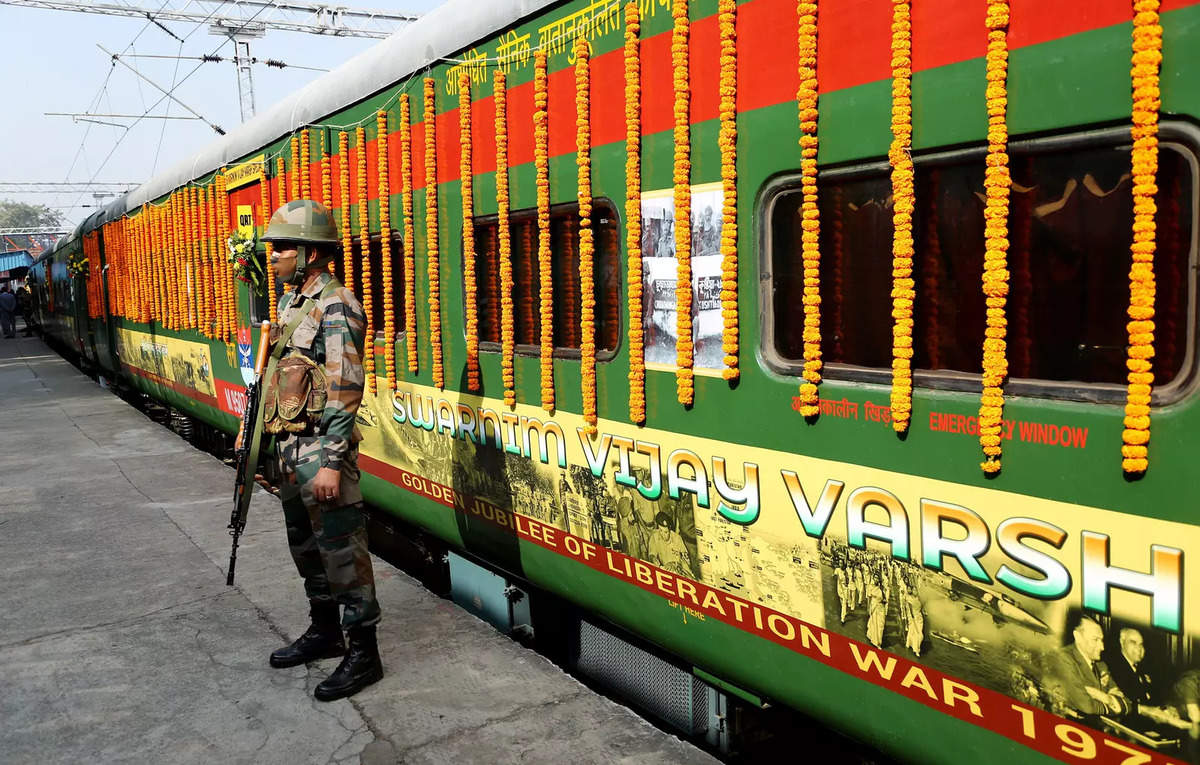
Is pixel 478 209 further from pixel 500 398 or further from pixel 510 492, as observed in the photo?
pixel 510 492

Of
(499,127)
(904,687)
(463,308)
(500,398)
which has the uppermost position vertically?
(499,127)

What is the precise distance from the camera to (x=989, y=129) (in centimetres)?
237

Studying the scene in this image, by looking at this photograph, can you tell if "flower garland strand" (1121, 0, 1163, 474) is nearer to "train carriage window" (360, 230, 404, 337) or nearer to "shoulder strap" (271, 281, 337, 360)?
"shoulder strap" (271, 281, 337, 360)

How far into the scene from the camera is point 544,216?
A: 4.28 m

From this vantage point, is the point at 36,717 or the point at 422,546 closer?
the point at 36,717

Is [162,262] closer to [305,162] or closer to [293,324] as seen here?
[305,162]

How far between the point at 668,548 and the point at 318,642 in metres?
2.01

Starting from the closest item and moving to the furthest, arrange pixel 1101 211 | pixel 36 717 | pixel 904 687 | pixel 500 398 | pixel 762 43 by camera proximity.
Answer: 1. pixel 1101 211
2. pixel 904 687
3. pixel 762 43
4. pixel 36 717
5. pixel 500 398

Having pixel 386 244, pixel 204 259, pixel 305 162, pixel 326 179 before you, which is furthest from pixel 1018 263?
pixel 204 259

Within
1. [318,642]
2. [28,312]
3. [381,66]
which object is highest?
[381,66]

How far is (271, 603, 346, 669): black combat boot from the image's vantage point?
4.58 m

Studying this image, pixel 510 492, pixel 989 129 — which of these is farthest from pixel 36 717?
pixel 989 129

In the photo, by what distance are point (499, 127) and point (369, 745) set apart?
9.23ft

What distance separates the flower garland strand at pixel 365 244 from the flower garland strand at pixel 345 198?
0.11 meters
